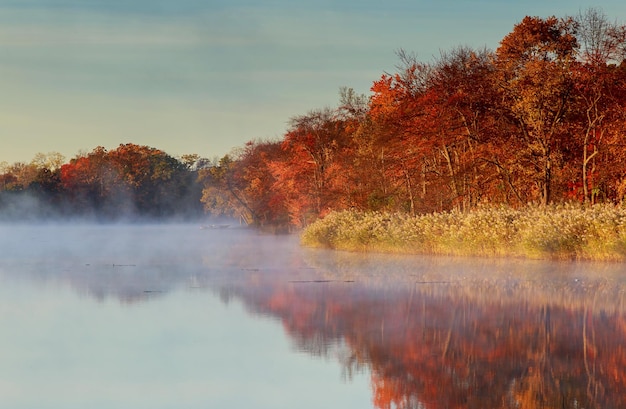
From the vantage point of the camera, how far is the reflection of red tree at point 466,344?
9203 mm

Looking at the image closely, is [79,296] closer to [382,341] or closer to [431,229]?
[382,341]

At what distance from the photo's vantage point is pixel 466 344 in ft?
41.0

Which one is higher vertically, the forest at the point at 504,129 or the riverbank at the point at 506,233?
the forest at the point at 504,129

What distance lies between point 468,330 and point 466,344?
4.67 feet

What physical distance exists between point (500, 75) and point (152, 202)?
308ft

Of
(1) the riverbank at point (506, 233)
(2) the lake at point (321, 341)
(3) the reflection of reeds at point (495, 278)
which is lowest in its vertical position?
(2) the lake at point (321, 341)

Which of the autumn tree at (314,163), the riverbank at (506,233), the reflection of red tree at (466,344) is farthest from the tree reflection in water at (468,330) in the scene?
the autumn tree at (314,163)

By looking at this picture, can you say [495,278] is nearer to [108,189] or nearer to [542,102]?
[542,102]

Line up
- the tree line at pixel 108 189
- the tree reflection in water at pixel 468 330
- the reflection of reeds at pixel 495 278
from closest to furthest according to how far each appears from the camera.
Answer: the tree reflection in water at pixel 468 330 → the reflection of reeds at pixel 495 278 → the tree line at pixel 108 189

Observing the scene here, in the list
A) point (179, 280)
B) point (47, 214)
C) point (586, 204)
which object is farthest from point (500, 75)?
point (47, 214)

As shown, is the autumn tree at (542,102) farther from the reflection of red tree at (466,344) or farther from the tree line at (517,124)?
the reflection of red tree at (466,344)

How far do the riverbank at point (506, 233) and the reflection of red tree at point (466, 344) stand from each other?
33.5ft

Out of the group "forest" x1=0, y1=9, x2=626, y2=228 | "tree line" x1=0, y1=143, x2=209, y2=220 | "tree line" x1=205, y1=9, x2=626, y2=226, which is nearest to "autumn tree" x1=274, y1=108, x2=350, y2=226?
"forest" x1=0, y1=9, x2=626, y2=228

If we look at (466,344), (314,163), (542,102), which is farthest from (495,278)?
(314,163)
